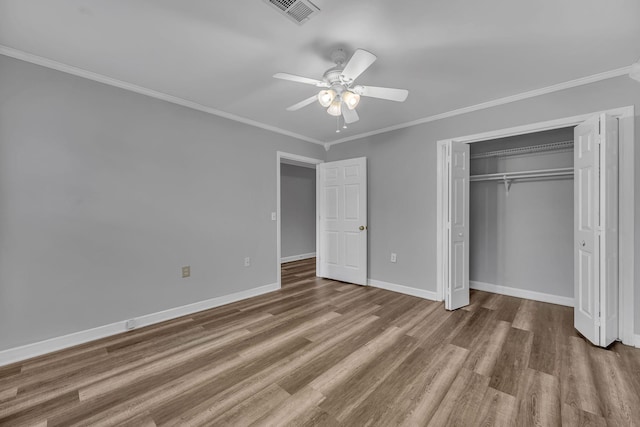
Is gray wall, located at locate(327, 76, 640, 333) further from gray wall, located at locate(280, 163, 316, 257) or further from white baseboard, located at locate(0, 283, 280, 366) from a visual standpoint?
white baseboard, located at locate(0, 283, 280, 366)

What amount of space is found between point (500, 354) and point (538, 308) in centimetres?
158

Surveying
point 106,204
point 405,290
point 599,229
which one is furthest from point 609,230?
point 106,204

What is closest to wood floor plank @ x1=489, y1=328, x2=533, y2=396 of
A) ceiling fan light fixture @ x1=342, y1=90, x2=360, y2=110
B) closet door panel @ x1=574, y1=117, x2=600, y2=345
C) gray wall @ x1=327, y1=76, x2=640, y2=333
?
closet door panel @ x1=574, y1=117, x2=600, y2=345

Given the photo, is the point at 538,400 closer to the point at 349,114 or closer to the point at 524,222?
the point at 349,114

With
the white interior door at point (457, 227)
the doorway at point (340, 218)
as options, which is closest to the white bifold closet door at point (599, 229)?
the white interior door at point (457, 227)

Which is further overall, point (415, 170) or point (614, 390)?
point (415, 170)

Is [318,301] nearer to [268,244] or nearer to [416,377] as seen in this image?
[268,244]

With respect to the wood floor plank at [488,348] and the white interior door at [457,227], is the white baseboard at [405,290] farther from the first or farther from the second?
the wood floor plank at [488,348]

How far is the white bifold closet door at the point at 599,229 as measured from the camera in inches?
93.8

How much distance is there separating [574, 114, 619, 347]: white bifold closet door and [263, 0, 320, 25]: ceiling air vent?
2.68 meters

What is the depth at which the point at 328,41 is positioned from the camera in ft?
6.66

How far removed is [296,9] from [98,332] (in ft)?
10.7

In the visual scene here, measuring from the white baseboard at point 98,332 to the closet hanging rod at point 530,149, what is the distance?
4.08 metres

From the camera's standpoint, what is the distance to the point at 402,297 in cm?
382
